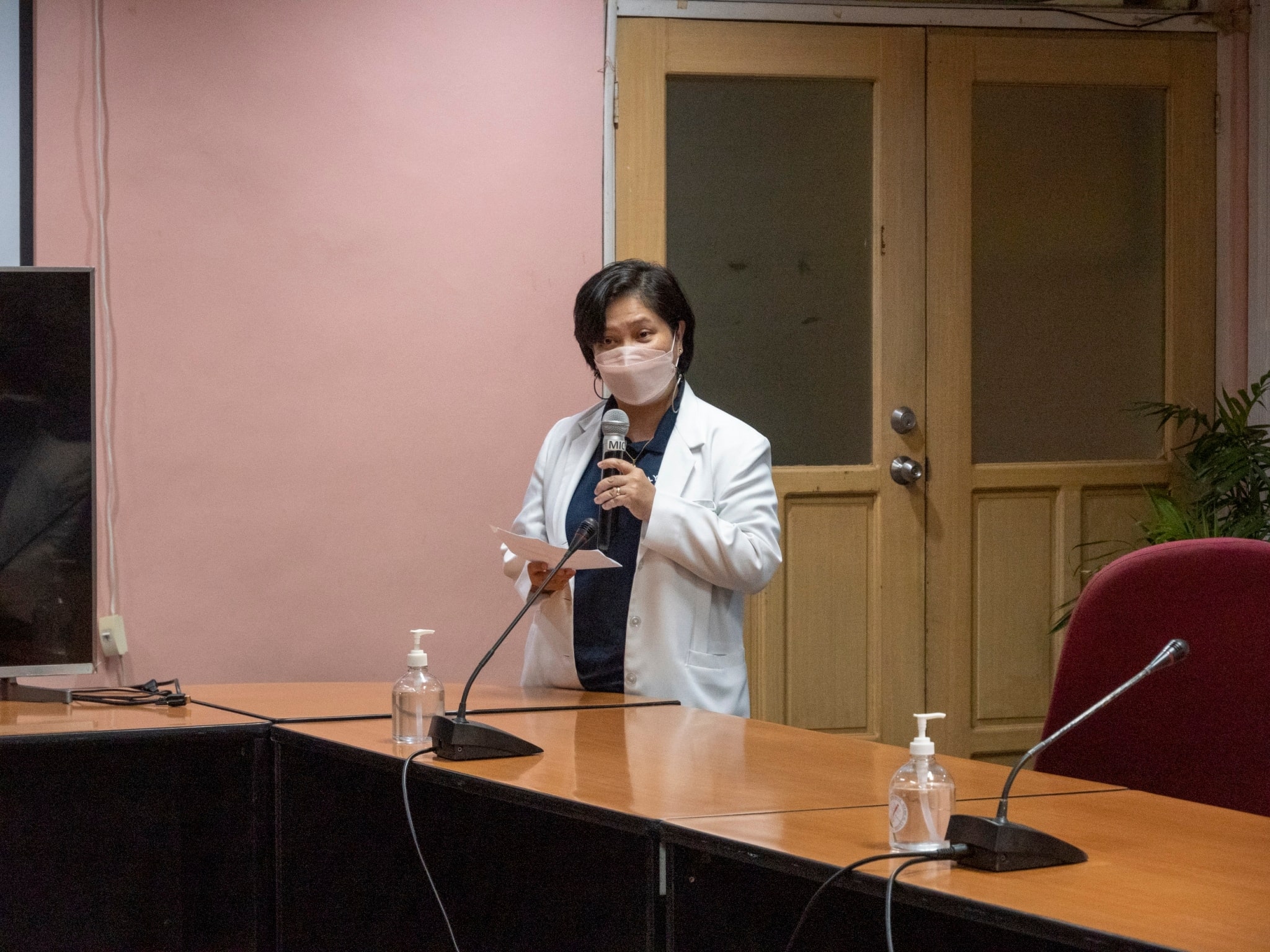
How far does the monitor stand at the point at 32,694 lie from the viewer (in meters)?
2.26

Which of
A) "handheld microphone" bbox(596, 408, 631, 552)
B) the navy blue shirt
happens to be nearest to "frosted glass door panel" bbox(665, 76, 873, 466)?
the navy blue shirt

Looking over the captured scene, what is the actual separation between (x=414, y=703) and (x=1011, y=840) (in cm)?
93

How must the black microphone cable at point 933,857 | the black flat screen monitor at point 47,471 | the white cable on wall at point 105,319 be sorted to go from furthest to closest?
the white cable on wall at point 105,319 → the black flat screen monitor at point 47,471 → the black microphone cable at point 933,857

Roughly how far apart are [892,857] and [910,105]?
2846 mm

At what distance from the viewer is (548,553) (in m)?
2.19

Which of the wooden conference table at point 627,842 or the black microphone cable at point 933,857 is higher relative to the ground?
the black microphone cable at point 933,857

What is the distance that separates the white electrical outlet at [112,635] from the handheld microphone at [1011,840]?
2532 millimetres

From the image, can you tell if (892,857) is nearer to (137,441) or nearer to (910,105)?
(137,441)

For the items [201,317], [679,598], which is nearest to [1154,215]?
[679,598]

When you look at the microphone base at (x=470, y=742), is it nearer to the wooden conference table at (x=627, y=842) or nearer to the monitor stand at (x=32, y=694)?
the wooden conference table at (x=627, y=842)

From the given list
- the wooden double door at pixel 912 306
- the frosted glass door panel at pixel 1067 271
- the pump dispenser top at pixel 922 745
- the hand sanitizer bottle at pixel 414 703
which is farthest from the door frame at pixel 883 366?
the pump dispenser top at pixel 922 745

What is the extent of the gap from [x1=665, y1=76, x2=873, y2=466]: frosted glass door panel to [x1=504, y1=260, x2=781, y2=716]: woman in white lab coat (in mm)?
1039

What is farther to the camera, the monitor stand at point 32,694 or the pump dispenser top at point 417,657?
the monitor stand at point 32,694

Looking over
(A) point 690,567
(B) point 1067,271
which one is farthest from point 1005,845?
(B) point 1067,271
